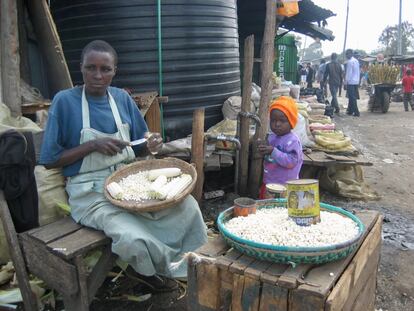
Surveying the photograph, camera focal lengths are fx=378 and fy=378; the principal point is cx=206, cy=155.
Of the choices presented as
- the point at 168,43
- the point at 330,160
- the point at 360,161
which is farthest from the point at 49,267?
the point at 360,161

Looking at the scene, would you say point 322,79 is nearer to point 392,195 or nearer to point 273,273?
point 392,195

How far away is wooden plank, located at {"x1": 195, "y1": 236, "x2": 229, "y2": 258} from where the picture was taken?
1.90 metres

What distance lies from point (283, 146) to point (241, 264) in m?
2.11

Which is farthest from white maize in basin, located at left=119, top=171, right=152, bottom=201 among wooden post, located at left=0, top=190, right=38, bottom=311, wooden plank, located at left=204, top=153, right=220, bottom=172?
wooden plank, located at left=204, top=153, right=220, bottom=172

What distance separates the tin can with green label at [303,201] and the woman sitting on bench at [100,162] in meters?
0.95

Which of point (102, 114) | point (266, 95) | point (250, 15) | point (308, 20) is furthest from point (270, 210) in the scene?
point (308, 20)

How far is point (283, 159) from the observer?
11.8 feet

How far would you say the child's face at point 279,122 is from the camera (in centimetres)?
356

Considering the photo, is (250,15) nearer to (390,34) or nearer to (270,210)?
(270,210)

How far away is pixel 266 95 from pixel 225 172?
1269 mm

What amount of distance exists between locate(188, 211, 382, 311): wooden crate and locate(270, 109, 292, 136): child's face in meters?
1.73

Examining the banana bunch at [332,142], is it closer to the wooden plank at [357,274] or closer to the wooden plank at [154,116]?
the wooden plank at [154,116]

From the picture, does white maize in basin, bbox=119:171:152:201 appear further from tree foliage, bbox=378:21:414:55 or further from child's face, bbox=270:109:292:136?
tree foliage, bbox=378:21:414:55

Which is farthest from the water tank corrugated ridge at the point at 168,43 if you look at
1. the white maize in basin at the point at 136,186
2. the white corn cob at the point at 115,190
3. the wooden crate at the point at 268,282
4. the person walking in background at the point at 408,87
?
the person walking in background at the point at 408,87
